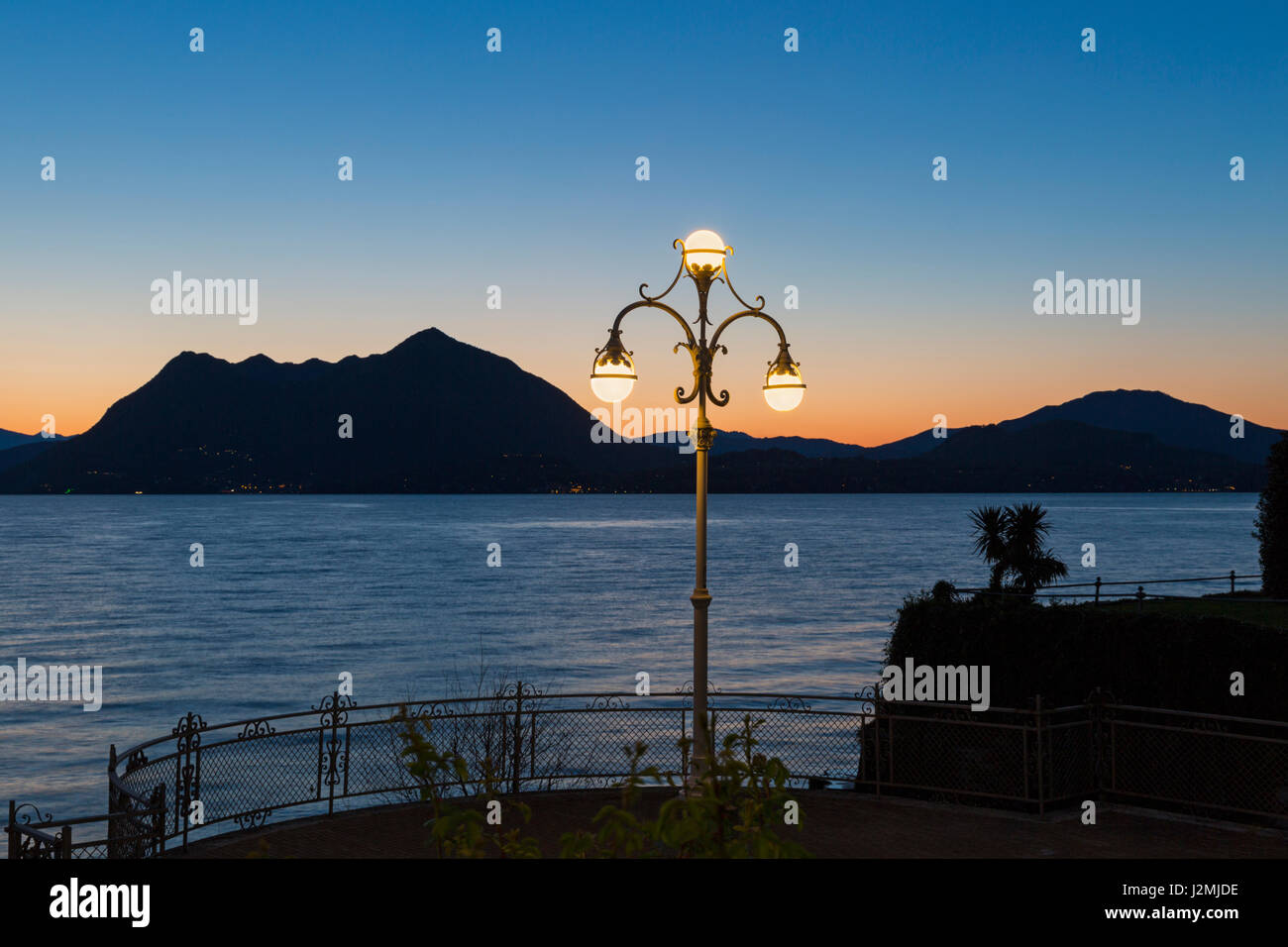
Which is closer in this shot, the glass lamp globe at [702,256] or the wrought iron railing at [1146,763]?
the glass lamp globe at [702,256]

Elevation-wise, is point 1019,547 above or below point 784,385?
below

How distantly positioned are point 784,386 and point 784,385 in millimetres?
13

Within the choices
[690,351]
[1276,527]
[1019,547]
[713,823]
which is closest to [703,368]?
[690,351]

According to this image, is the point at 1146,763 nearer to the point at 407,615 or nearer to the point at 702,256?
the point at 702,256

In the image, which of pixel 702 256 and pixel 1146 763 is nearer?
pixel 702 256

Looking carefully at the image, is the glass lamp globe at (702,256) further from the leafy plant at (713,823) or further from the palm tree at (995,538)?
the palm tree at (995,538)

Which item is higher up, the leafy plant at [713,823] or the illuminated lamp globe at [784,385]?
the illuminated lamp globe at [784,385]

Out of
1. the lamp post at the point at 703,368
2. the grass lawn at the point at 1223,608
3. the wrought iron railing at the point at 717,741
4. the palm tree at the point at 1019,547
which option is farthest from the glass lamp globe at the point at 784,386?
the palm tree at the point at 1019,547

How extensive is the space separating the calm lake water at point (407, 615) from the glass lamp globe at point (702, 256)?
25.0 meters

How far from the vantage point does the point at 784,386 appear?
1051 centimetres

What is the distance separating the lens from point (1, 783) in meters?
31.0

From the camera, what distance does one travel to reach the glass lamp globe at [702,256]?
10.6 m
